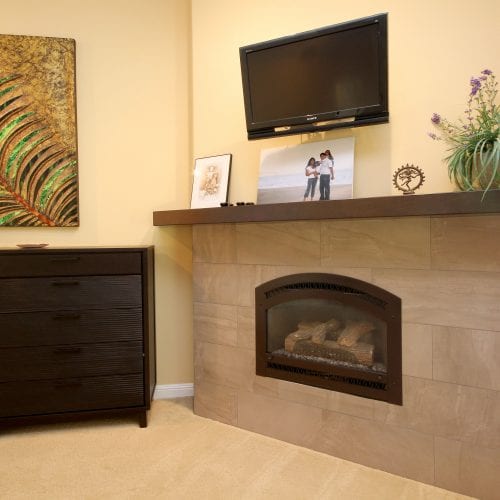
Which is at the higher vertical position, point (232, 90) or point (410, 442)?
point (232, 90)

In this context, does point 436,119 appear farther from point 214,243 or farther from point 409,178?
point 214,243

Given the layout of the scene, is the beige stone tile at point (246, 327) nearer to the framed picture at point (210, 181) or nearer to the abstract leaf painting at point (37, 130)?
the framed picture at point (210, 181)

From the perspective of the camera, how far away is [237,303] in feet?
7.73

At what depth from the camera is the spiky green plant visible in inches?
102

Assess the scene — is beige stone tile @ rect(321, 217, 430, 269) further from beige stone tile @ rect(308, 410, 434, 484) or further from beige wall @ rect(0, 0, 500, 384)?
beige stone tile @ rect(308, 410, 434, 484)

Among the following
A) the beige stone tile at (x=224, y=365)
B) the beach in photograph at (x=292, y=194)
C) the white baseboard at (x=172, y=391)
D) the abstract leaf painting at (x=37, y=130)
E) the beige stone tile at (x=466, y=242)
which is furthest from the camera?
the white baseboard at (x=172, y=391)

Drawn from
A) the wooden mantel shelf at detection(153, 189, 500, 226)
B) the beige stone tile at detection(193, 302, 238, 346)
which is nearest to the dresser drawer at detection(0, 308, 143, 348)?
the beige stone tile at detection(193, 302, 238, 346)

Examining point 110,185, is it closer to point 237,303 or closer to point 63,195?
point 63,195

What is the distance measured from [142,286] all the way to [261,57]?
4.21 feet

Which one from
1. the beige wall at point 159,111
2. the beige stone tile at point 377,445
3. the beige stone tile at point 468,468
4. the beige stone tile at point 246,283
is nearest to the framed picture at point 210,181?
the beige wall at point 159,111

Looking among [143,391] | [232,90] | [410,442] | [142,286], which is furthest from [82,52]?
[410,442]

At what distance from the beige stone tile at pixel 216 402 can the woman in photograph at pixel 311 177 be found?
111 centimetres

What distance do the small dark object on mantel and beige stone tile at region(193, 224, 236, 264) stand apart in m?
0.87

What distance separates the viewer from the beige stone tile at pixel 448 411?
1682mm
